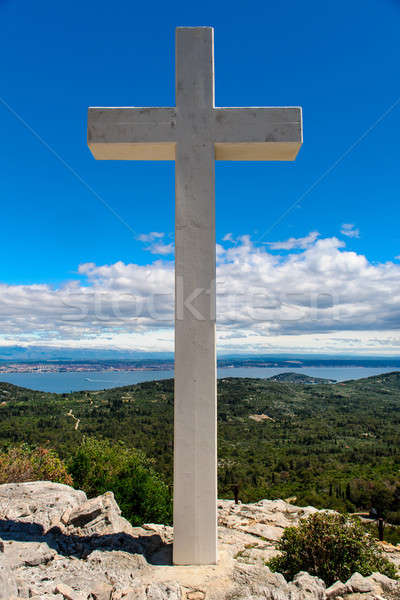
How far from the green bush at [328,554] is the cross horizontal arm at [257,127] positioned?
584cm

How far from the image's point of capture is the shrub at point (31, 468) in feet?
35.2

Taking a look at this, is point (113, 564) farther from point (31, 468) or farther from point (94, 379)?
point (94, 379)

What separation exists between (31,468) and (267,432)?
1817 inches

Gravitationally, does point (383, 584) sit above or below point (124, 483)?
above

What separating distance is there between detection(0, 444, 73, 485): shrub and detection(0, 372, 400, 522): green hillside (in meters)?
7.26

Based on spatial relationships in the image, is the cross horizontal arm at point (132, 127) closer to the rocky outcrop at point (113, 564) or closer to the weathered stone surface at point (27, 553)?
the rocky outcrop at point (113, 564)

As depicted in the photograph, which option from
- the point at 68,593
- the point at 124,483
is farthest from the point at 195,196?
the point at 124,483

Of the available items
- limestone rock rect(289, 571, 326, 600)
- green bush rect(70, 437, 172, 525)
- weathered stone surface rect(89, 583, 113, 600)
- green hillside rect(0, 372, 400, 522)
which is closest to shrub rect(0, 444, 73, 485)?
green bush rect(70, 437, 172, 525)

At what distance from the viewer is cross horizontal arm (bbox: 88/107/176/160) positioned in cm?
588

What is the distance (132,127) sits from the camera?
5.94 meters

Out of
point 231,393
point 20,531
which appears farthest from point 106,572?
point 231,393

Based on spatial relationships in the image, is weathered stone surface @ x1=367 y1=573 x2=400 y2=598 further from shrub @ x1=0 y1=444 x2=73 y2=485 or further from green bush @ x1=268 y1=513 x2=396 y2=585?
shrub @ x1=0 y1=444 x2=73 y2=485

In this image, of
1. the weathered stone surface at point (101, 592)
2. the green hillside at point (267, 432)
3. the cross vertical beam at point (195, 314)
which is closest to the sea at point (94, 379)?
the green hillside at point (267, 432)

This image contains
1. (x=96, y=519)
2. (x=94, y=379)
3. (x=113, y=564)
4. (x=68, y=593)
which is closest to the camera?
(x=68, y=593)
